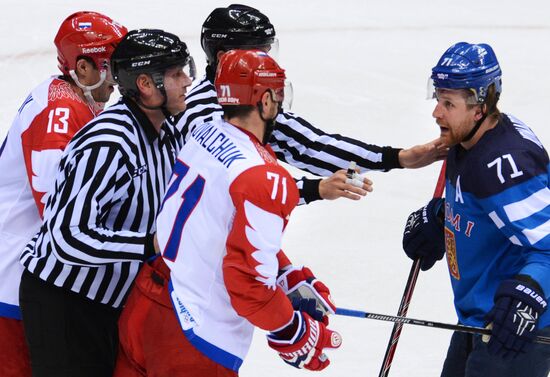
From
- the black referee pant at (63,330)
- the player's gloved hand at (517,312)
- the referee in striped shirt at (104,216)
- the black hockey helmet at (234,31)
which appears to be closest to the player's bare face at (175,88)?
the referee in striped shirt at (104,216)

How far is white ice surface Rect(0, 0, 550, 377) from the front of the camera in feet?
12.6

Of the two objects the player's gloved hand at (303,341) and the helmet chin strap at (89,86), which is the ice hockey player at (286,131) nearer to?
the helmet chin strap at (89,86)

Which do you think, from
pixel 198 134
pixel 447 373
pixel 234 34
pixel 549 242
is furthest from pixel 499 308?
pixel 234 34

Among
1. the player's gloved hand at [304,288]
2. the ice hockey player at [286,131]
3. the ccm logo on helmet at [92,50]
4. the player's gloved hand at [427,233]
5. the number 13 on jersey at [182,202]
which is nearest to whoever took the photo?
the number 13 on jersey at [182,202]

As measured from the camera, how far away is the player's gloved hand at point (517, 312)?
91.4 inches

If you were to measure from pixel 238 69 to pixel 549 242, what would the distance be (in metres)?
0.80

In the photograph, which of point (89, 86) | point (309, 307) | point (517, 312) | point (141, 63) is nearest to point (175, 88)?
point (141, 63)

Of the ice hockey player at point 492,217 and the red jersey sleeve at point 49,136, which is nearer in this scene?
the ice hockey player at point 492,217

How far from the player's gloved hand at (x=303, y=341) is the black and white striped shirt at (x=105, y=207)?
37 cm

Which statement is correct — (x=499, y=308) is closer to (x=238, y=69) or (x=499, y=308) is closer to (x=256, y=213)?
(x=256, y=213)

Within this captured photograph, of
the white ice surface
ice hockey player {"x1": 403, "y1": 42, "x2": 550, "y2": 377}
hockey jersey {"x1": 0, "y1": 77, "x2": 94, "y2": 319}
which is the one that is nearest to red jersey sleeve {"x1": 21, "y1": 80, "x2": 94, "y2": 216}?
hockey jersey {"x1": 0, "y1": 77, "x2": 94, "y2": 319}

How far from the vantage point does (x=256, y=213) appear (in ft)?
7.09

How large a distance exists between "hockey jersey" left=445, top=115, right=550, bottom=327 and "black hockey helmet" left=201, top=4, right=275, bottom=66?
74cm

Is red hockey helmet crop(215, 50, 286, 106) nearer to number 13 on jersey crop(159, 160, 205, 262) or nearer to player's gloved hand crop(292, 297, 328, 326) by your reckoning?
number 13 on jersey crop(159, 160, 205, 262)
